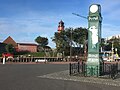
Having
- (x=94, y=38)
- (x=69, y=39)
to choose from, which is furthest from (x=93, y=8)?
(x=69, y=39)

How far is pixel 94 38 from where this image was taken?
664 inches

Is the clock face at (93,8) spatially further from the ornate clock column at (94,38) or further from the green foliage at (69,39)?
the green foliage at (69,39)

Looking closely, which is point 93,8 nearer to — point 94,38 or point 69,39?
point 94,38

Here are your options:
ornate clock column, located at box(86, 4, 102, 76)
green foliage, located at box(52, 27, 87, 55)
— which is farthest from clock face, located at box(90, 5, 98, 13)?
green foliage, located at box(52, 27, 87, 55)

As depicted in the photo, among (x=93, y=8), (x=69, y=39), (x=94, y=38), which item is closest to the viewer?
(x=94, y=38)

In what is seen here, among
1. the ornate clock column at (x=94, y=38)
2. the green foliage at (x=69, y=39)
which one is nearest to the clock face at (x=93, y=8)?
the ornate clock column at (x=94, y=38)

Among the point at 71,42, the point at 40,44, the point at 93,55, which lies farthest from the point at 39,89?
the point at 40,44

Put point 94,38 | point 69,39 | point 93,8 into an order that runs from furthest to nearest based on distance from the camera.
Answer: point 69,39, point 93,8, point 94,38

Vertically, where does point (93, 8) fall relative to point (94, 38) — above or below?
above

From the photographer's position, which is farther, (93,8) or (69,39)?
(69,39)

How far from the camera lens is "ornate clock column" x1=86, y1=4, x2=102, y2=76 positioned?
16581 millimetres

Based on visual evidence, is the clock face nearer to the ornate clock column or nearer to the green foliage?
the ornate clock column

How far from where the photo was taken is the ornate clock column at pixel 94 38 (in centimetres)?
1658

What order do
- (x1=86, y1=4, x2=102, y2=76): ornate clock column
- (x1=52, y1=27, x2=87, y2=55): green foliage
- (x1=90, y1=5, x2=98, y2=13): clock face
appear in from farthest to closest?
(x1=52, y1=27, x2=87, y2=55): green foliage, (x1=90, y1=5, x2=98, y2=13): clock face, (x1=86, y1=4, x2=102, y2=76): ornate clock column
